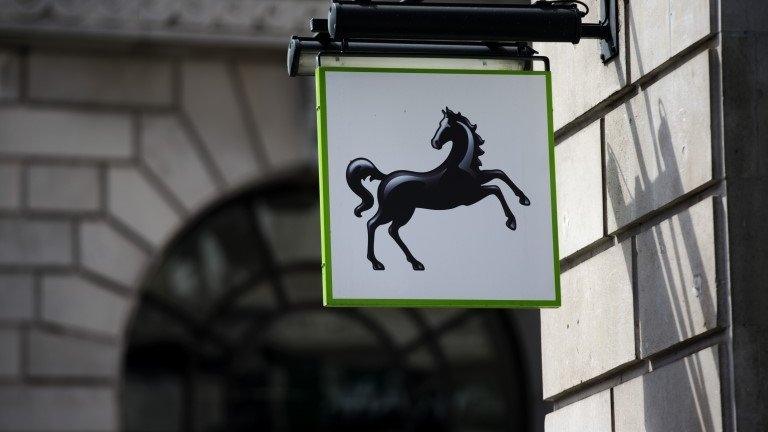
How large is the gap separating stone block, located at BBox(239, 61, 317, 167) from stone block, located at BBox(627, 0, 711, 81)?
1085cm

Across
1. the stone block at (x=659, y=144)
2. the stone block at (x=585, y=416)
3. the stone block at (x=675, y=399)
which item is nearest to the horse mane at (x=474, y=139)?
the stone block at (x=659, y=144)

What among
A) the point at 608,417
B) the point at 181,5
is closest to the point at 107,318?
the point at 181,5

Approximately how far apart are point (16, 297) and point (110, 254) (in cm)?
108

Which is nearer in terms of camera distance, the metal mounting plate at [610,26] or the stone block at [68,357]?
the metal mounting plate at [610,26]

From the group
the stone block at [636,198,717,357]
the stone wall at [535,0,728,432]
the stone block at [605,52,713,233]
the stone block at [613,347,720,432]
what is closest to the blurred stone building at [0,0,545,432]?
the stone wall at [535,0,728,432]

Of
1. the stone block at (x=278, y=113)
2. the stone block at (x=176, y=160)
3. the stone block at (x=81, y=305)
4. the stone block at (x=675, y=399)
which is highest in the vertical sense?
the stone block at (x=278, y=113)

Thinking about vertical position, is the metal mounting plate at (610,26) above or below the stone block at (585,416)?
above

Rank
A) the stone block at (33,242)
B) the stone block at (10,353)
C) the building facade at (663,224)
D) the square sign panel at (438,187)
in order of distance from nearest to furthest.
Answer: the building facade at (663,224)
the square sign panel at (438,187)
the stone block at (10,353)
the stone block at (33,242)

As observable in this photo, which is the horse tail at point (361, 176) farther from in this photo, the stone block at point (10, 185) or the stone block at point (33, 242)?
the stone block at point (10, 185)

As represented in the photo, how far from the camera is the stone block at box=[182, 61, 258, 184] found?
17594 millimetres

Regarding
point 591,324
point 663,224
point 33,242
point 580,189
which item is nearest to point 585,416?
point 591,324

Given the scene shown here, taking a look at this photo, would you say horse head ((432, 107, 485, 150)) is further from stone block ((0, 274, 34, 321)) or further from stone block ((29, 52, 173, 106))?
stone block ((29, 52, 173, 106))

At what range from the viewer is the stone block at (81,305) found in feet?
55.6

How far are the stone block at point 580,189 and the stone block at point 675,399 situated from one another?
840 millimetres
